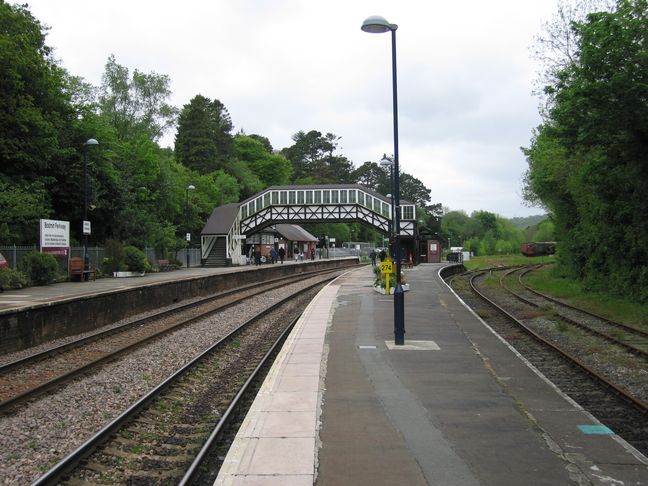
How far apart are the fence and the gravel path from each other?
50.7ft

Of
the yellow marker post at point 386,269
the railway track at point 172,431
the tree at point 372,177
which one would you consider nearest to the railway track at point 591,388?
the railway track at point 172,431

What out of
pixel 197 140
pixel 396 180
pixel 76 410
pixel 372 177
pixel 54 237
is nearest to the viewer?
pixel 76 410

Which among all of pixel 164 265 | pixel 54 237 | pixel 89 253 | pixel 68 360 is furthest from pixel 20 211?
pixel 68 360

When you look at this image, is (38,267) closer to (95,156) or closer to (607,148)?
(95,156)

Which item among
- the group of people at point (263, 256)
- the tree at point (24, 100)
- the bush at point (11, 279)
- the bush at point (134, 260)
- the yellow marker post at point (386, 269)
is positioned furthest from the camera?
the group of people at point (263, 256)

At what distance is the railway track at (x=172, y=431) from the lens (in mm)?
5707

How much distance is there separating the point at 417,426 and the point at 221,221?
54603 mm

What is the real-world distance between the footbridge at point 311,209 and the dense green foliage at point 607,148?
28830 mm

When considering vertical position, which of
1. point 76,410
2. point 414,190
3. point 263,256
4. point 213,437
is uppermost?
point 414,190

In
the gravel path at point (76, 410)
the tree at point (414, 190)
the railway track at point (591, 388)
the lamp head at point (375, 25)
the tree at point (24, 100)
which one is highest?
the tree at point (414, 190)

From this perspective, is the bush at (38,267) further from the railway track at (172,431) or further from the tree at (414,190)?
the tree at (414,190)

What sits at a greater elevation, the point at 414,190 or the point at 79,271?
the point at 414,190

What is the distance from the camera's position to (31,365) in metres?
11.3

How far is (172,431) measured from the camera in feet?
23.6
